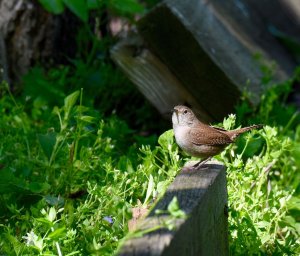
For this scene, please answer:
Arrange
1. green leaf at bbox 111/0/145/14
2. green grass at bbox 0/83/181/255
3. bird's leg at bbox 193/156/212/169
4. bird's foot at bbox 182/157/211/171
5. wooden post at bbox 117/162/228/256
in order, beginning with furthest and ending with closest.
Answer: green leaf at bbox 111/0/145/14 → bird's leg at bbox 193/156/212/169 → bird's foot at bbox 182/157/211/171 → green grass at bbox 0/83/181/255 → wooden post at bbox 117/162/228/256

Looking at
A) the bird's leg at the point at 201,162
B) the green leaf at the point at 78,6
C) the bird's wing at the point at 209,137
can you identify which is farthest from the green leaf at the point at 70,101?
the green leaf at the point at 78,6

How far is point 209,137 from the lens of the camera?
10.2ft

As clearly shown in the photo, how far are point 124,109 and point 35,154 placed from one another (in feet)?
6.04

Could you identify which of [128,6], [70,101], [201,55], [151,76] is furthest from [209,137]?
[128,6]

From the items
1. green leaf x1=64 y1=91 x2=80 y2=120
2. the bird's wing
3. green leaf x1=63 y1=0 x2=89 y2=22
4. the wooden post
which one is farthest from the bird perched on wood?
green leaf x1=63 y1=0 x2=89 y2=22

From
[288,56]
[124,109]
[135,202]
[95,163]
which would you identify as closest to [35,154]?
[95,163]

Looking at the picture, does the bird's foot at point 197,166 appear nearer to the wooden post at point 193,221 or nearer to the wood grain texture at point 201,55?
the wooden post at point 193,221

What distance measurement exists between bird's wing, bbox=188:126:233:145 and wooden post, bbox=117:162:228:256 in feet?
0.57

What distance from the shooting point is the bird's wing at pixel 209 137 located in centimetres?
309

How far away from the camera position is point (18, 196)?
124 inches

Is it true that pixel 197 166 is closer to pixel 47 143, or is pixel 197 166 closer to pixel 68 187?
pixel 68 187

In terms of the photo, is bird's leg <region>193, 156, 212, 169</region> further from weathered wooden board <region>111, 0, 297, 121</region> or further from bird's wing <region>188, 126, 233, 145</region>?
weathered wooden board <region>111, 0, 297, 121</region>

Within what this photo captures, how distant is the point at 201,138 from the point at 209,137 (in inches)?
1.6

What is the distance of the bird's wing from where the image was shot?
309cm
